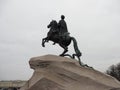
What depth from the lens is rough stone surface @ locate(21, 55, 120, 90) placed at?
48.7 ft

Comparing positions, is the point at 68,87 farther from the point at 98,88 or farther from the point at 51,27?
the point at 51,27

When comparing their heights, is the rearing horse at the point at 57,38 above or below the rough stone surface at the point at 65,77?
above

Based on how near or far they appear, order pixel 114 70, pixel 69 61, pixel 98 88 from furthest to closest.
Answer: pixel 114 70, pixel 69 61, pixel 98 88

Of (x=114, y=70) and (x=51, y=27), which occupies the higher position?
(x=51, y=27)

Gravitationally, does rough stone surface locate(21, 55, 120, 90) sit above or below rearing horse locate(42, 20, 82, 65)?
below

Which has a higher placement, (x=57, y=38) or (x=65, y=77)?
(x=57, y=38)

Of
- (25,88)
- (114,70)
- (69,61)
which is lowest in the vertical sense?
(114,70)

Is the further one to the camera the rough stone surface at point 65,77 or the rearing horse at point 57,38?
the rearing horse at point 57,38

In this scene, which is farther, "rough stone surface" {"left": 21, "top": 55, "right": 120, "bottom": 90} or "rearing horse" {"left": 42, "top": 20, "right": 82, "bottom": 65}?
"rearing horse" {"left": 42, "top": 20, "right": 82, "bottom": 65}

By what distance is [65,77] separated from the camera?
15195mm

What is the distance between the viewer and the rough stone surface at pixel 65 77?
48.7 ft

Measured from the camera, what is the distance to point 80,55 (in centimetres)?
1591

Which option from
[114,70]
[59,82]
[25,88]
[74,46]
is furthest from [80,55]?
[114,70]

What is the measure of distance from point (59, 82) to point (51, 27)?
299 centimetres
